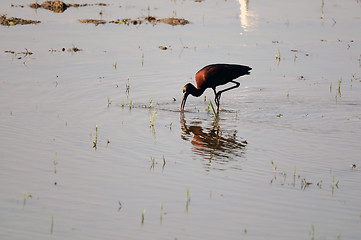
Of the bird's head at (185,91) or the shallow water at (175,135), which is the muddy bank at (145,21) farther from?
the bird's head at (185,91)

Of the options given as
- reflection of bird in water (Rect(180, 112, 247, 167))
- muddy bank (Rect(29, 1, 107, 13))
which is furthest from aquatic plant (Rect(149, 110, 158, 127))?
muddy bank (Rect(29, 1, 107, 13))

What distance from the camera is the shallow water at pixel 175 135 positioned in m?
6.22

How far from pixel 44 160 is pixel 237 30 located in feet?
35.0

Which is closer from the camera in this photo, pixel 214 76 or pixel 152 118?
pixel 152 118

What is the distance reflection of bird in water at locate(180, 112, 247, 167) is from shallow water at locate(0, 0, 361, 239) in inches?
1.2

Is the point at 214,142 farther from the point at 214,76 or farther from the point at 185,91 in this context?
the point at 214,76

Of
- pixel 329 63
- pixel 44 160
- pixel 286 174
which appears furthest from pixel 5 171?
pixel 329 63

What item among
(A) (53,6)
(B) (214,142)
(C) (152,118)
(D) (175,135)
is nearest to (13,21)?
(A) (53,6)

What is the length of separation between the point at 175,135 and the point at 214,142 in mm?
564

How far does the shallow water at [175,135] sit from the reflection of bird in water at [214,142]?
0.03 meters

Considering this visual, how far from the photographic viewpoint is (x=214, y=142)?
30.2 ft

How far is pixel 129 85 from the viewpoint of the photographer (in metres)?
12.2

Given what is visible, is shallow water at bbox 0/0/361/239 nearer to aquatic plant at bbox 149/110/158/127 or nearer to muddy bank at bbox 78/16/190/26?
aquatic plant at bbox 149/110/158/127

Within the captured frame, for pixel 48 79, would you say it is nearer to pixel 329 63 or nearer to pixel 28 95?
pixel 28 95
